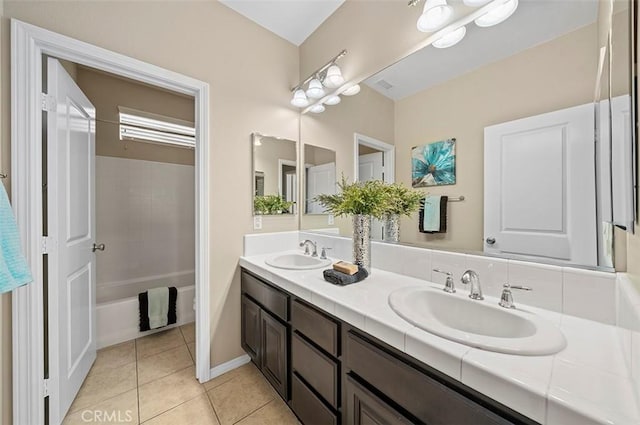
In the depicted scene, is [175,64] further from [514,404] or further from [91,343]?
[514,404]

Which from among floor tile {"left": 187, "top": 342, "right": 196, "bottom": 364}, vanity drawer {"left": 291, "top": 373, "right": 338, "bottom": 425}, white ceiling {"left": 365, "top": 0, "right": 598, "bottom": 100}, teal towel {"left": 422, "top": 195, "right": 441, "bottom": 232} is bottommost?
floor tile {"left": 187, "top": 342, "right": 196, "bottom": 364}

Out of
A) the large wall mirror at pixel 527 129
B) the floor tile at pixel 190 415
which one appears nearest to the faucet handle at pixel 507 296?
the large wall mirror at pixel 527 129

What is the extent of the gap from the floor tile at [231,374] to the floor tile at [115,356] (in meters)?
0.74

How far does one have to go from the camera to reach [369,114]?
5.48 ft

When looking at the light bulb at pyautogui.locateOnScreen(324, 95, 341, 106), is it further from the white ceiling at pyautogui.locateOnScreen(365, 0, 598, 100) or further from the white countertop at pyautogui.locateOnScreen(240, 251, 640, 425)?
the white countertop at pyautogui.locateOnScreen(240, 251, 640, 425)

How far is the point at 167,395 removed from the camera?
1.56m

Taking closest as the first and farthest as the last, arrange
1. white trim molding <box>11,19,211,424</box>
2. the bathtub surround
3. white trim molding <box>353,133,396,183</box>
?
white trim molding <box>11,19,211,424</box> < white trim molding <box>353,133,396,183</box> < the bathtub surround

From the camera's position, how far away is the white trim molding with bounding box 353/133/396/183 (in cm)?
145

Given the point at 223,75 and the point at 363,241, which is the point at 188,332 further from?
the point at 223,75

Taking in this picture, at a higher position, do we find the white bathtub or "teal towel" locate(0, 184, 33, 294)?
"teal towel" locate(0, 184, 33, 294)

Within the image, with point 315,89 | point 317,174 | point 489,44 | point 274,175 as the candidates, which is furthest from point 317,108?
point 489,44

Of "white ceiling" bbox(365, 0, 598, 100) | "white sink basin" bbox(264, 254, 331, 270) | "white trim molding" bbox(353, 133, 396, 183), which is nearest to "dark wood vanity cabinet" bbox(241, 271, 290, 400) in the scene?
"white sink basin" bbox(264, 254, 331, 270)

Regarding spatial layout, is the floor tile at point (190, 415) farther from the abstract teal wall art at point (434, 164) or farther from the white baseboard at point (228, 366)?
the abstract teal wall art at point (434, 164)

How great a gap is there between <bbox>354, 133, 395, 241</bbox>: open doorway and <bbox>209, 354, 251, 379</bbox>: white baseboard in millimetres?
1399
